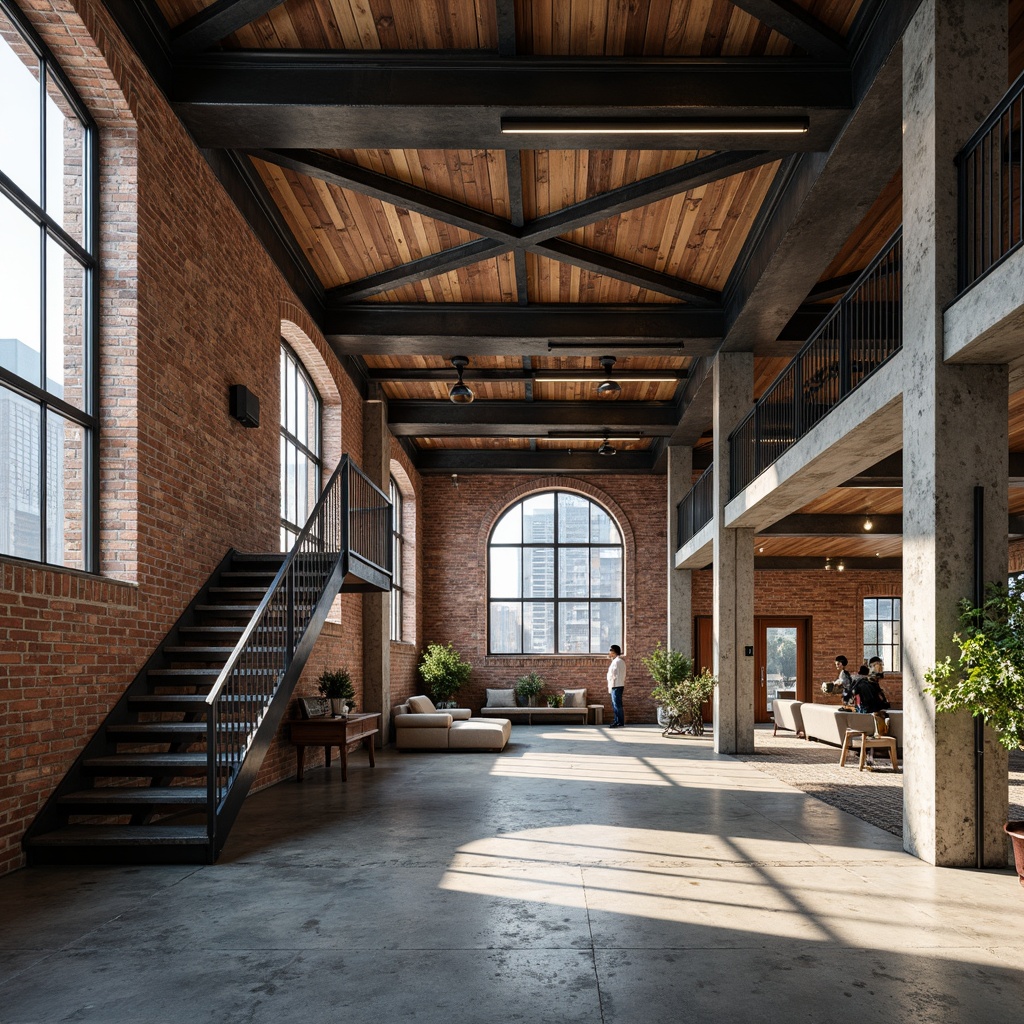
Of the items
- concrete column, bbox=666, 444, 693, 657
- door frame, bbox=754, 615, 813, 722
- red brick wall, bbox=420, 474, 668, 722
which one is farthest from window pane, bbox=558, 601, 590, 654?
door frame, bbox=754, 615, 813, 722

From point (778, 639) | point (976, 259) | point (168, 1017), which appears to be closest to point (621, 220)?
point (976, 259)

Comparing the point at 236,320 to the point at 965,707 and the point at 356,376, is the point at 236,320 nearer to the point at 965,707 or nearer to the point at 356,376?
the point at 356,376

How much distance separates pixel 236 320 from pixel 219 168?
1283 mm

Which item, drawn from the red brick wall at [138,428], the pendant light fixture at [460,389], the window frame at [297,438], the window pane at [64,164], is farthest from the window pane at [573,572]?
the window pane at [64,164]

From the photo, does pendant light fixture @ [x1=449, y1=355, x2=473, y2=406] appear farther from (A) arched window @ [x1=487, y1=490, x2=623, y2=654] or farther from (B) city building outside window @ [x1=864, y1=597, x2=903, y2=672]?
(B) city building outside window @ [x1=864, y1=597, x2=903, y2=672]

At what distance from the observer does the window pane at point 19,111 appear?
17.8 ft

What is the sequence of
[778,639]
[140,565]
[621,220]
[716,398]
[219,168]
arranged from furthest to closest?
1. [778,639]
2. [716,398]
3. [621,220]
4. [219,168]
5. [140,565]

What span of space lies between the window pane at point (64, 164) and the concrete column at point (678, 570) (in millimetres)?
12430

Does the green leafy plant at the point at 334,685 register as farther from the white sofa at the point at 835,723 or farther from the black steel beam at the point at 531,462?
the black steel beam at the point at 531,462

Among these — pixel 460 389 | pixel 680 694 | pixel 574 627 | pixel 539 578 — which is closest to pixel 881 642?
pixel 574 627

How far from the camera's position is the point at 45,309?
5828mm

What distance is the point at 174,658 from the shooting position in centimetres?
682

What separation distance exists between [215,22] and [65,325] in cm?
231

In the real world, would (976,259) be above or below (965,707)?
above
